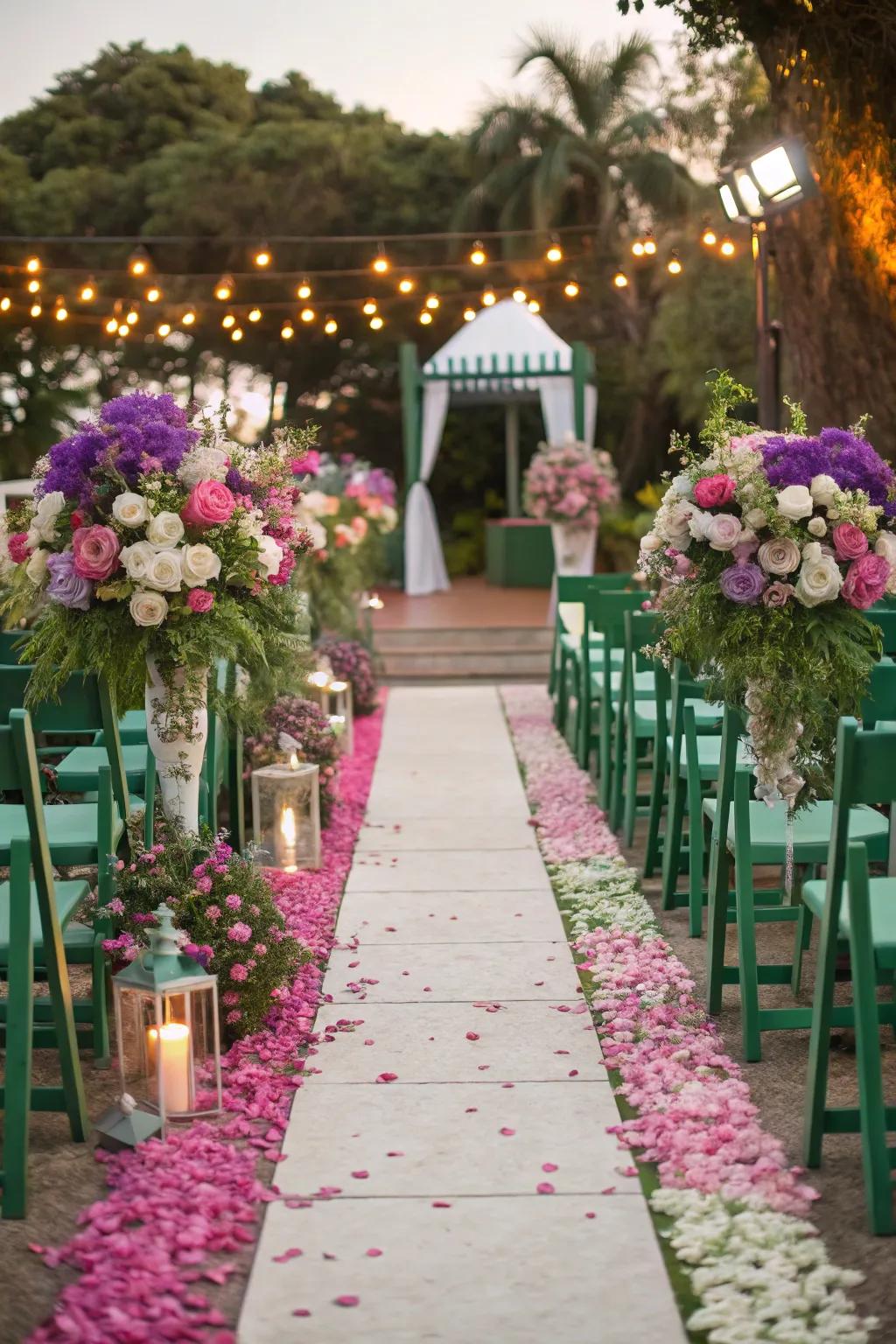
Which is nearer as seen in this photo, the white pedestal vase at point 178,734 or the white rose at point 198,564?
the white rose at point 198,564

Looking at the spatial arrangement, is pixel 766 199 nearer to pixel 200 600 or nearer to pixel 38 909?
pixel 200 600

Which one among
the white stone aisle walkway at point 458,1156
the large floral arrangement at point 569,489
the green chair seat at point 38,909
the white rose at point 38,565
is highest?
the large floral arrangement at point 569,489

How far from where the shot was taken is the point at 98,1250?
9.36 feet

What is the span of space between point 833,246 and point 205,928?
6.44 m

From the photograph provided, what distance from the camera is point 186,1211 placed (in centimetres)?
302

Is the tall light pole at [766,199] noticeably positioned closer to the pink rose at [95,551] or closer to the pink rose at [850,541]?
the pink rose at [850,541]

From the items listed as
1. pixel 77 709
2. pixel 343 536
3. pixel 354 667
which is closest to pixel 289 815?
pixel 77 709

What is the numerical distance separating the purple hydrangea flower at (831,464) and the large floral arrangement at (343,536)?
4165mm

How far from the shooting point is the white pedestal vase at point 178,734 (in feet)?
13.4

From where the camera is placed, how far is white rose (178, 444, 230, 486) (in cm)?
394

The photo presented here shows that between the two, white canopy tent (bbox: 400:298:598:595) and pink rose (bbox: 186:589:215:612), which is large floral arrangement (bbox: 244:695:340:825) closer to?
pink rose (bbox: 186:589:215:612)

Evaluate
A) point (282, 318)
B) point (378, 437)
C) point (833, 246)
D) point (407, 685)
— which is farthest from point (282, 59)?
point (833, 246)

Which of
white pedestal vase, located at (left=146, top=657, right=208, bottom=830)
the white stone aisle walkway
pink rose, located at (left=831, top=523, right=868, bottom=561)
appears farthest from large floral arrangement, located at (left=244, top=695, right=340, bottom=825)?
pink rose, located at (left=831, top=523, right=868, bottom=561)

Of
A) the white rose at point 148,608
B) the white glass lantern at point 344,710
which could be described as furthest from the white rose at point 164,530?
the white glass lantern at point 344,710
